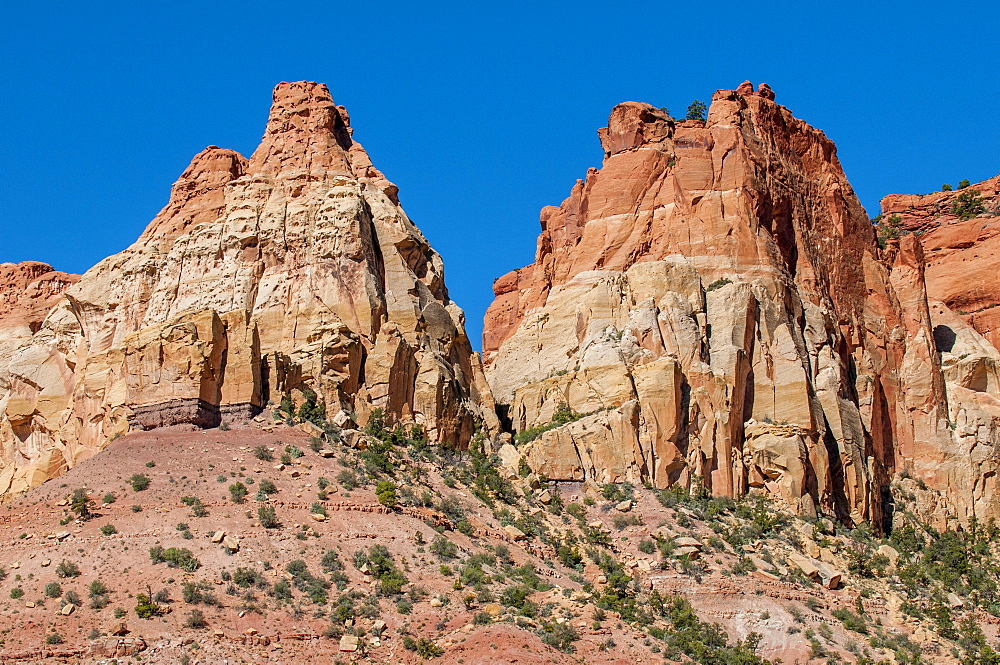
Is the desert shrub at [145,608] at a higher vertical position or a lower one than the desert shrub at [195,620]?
higher

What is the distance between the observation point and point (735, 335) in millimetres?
74312

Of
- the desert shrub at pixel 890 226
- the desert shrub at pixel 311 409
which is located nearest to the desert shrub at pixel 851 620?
the desert shrub at pixel 311 409

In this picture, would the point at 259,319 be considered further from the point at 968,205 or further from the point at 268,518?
the point at 968,205

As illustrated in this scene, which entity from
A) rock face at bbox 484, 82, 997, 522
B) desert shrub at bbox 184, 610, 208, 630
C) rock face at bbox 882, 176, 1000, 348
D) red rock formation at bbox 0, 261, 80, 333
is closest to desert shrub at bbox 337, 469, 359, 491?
rock face at bbox 484, 82, 997, 522

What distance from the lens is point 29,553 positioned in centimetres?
5428

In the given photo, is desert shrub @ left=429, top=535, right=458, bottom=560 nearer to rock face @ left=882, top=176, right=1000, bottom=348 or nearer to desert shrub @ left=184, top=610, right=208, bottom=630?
desert shrub @ left=184, top=610, right=208, bottom=630

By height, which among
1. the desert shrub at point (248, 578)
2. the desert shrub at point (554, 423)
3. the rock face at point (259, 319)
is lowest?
the desert shrub at point (248, 578)

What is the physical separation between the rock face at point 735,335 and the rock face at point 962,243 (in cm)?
738

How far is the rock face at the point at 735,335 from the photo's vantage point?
2778 inches

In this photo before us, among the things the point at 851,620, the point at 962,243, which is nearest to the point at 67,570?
the point at 851,620

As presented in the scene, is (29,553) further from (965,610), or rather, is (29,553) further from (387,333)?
(965,610)

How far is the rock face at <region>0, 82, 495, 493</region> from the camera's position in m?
67.1

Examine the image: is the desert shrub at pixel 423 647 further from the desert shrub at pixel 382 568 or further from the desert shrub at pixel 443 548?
the desert shrub at pixel 443 548

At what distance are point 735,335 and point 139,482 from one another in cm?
2940
